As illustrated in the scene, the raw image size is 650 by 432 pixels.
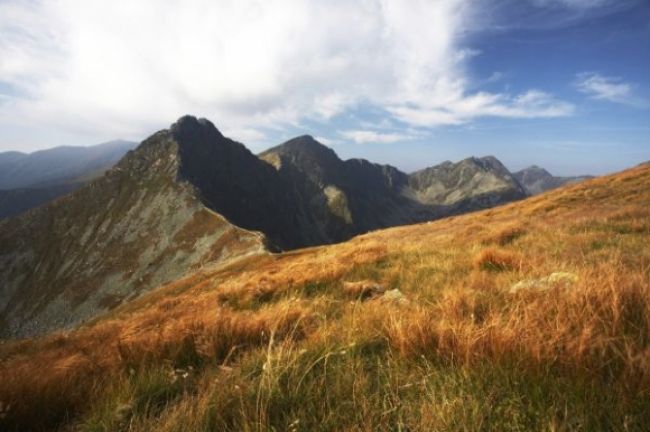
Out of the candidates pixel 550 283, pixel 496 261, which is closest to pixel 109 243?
pixel 496 261

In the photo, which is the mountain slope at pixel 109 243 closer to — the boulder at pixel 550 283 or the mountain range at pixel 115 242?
the mountain range at pixel 115 242

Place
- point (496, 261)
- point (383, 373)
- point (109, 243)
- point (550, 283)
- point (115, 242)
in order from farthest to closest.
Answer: point (109, 243) → point (115, 242) → point (496, 261) → point (550, 283) → point (383, 373)

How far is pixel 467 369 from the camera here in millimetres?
2646

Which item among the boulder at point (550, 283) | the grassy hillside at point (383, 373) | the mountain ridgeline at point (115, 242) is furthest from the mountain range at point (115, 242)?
the grassy hillside at point (383, 373)

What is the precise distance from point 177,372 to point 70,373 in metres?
1.00

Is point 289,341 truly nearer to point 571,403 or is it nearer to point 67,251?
point 571,403

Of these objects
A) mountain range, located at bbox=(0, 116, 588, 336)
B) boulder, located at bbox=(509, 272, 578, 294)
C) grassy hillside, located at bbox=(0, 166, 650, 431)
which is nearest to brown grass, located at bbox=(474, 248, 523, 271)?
boulder, located at bbox=(509, 272, 578, 294)

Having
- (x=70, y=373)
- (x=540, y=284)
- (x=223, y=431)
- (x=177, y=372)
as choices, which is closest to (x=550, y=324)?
(x=540, y=284)

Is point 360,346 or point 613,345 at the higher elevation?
point 613,345

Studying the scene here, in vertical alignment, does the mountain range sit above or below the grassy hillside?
below

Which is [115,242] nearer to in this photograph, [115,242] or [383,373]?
[115,242]

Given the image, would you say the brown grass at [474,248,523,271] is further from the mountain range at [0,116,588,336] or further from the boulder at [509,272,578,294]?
the mountain range at [0,116,588,336]

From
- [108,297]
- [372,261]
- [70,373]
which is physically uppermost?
[70,373]

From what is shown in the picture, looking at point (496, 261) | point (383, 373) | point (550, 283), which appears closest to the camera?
point (383, 373)
